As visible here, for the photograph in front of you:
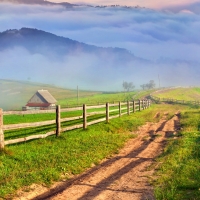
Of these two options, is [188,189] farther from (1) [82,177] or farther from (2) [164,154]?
(2) [164,154]

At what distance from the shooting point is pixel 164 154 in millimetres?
13633

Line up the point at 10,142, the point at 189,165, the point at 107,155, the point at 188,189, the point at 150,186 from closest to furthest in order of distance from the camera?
the point at 188,189 < the point at 150,186 < the point at 189,165 < the point at 10,142 < the point at 107,155

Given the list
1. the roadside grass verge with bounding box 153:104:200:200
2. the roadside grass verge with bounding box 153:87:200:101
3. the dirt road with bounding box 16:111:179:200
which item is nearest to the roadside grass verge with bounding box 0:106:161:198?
the dirt road with bounding box 16:111:179:200

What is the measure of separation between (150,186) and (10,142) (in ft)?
21.6

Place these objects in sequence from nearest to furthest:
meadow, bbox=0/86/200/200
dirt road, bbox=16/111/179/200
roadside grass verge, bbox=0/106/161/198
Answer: dirt road, bbox=16/111/179/200 < meadow, bbox=0/86/200/200 < roadside grass verge, bbox=0/106/161/198

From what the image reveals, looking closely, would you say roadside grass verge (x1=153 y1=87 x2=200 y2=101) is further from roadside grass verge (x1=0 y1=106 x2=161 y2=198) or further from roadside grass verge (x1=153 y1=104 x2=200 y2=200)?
roadside grass verge (x1=153 y1=104 x2=200 y2=200)

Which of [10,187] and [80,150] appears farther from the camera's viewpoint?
[80,150]

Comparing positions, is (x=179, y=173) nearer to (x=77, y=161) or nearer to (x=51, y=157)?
(x=77, y=161)

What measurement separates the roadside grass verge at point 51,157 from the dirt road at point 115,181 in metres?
0.56

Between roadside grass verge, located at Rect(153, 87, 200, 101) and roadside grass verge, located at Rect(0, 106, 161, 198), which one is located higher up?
roadside grass verge, located at Rect(153, 87, 200, 101)

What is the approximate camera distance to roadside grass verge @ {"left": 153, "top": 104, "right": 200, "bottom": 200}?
817cm

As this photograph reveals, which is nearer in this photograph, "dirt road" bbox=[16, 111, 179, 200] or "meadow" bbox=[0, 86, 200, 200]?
"dirt road" bbox=[16, 111, 179, 200]

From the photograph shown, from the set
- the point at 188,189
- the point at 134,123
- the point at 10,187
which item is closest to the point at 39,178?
the point at 10,187

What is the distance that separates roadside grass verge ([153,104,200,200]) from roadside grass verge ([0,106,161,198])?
282 cm
